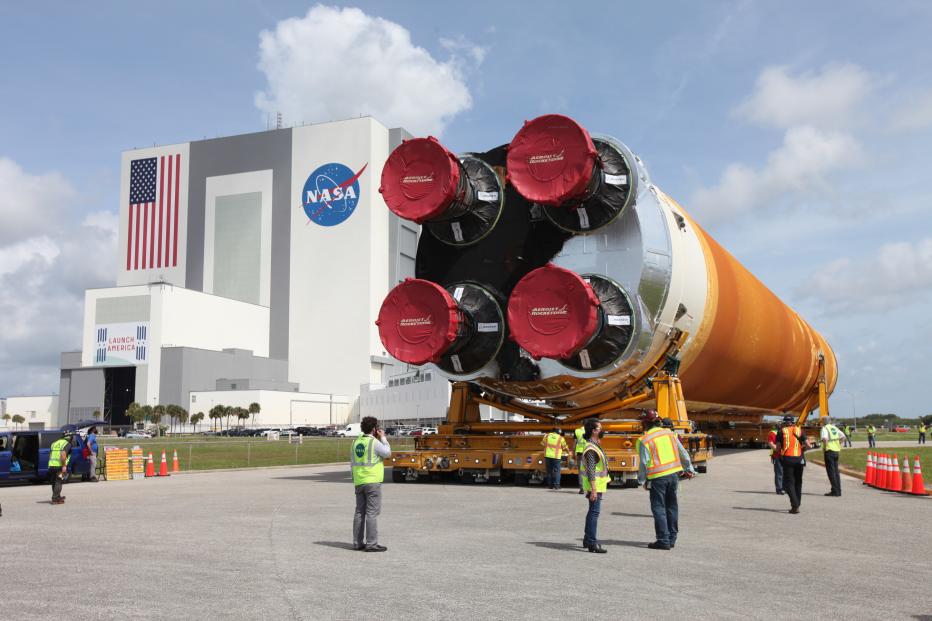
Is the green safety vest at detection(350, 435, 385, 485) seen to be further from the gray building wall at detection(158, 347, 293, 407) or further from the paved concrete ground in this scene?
the gray building wall at detection(158, 347, 293, 407)

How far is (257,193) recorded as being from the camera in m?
110

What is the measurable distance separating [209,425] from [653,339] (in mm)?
96945

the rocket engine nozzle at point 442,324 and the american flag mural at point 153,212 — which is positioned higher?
the american flag mural at point 153,212

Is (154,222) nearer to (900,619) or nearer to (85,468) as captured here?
(85,468)

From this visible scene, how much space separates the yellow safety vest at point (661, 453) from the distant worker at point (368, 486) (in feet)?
10.4

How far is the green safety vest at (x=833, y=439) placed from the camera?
15.8 meters

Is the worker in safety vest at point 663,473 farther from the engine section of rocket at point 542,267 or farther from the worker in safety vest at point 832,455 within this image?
the worker in safety vest at point 832,455

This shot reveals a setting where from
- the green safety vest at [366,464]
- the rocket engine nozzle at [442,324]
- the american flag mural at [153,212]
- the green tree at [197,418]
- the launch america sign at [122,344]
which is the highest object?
the american flag mural at [153,212]

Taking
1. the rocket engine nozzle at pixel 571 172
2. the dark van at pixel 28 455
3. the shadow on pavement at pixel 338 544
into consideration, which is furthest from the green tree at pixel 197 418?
the shadow on pavement at pixel 338 544

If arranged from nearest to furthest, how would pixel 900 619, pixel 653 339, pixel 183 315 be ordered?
pixel 900 619 < pixel 653 339 < pixel 183 315

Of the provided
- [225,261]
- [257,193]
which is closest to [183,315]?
[225,261]

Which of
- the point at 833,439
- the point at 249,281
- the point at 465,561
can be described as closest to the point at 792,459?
the point at 833,439

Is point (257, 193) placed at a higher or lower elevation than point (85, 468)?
higher

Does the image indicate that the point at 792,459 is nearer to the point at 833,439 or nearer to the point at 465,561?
the point at 833,439
